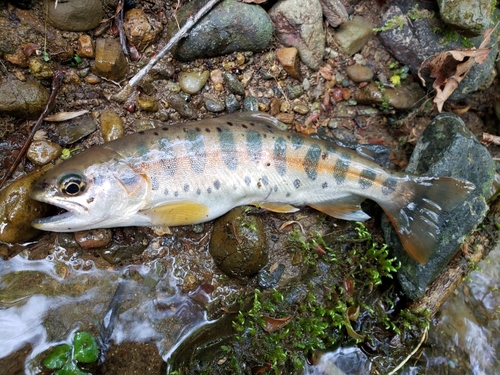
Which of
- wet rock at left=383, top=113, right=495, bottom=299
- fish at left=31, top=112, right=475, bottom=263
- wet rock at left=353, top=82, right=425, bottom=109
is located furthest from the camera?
wet rock at left=353, top=82, right=425, bottom=109

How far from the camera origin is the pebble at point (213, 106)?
4.65 m

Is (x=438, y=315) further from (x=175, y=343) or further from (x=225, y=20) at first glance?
(x=225, y=20)

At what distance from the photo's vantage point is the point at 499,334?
4.82 metres

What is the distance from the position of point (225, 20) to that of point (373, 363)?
438cm

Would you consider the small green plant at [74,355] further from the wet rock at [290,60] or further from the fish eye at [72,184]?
the wet rock at [290,60]

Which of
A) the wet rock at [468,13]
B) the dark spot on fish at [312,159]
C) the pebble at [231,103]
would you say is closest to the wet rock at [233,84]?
the pebble at [231,103]

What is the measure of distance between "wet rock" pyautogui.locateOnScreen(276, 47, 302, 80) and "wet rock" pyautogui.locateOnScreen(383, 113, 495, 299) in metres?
1.88

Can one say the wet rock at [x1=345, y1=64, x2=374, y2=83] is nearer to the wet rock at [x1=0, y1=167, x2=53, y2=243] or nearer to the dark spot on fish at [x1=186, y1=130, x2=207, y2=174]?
the dark spot on fish at [x1=186, y1=130, x2=207, y2=174]

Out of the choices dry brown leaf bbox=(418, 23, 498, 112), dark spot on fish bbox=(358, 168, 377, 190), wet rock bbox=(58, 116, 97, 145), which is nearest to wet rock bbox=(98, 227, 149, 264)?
wet rock bbox=(58, 116, 97, 145)

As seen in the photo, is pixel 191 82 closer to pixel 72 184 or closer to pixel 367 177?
pixel 72 184

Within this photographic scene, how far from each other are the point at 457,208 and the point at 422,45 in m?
2.16

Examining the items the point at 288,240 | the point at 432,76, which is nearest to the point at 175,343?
the point at 288,240

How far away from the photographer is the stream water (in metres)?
3.92

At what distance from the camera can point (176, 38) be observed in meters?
4.38
